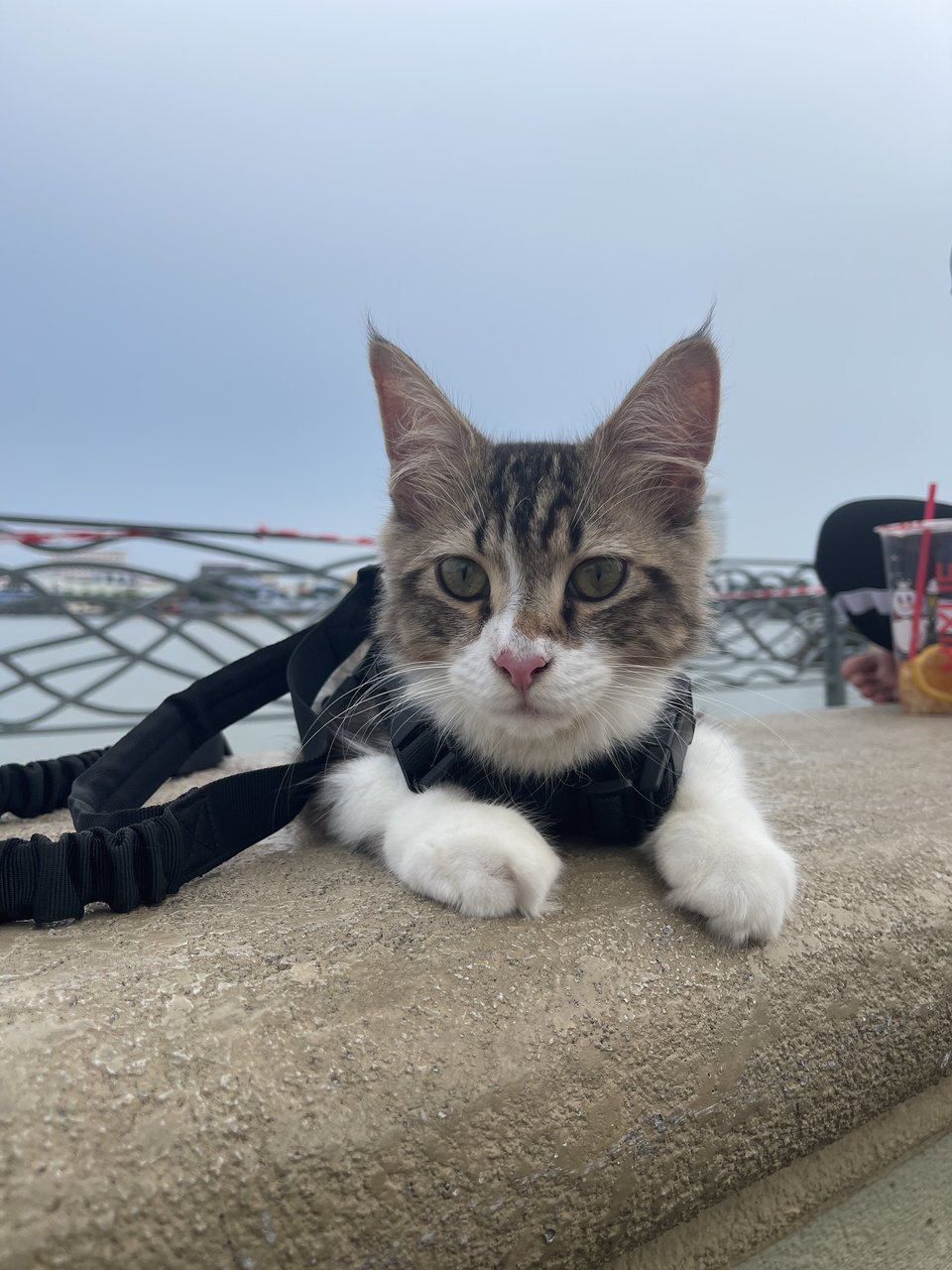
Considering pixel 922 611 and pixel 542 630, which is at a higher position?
pixel 542 630

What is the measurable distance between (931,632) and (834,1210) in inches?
54.7

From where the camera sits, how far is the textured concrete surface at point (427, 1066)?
35 cm

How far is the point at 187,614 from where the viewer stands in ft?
6.95

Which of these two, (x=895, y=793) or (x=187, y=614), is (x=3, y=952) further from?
(x=187, y=614)

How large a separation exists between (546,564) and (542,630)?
0.09 m

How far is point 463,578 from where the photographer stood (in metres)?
0.74

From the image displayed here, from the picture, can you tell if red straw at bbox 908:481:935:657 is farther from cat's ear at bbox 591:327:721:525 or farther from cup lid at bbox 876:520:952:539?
cat's ear at bbox 591:327:721:525

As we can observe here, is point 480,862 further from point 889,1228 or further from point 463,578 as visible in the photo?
point 889,1228

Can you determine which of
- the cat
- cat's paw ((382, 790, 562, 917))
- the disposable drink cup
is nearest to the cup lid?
the disposable drink cup

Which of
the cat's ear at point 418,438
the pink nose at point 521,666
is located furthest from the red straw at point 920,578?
the pink nose at point 521,666

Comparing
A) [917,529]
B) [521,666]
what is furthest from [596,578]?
[917,529]

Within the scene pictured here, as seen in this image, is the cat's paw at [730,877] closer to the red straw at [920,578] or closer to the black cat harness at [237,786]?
the black cat harness at [237,786]

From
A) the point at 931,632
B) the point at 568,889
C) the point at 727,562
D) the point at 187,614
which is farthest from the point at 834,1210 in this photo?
the point at 727,562

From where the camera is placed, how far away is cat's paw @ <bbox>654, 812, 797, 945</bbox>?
0.55 m
